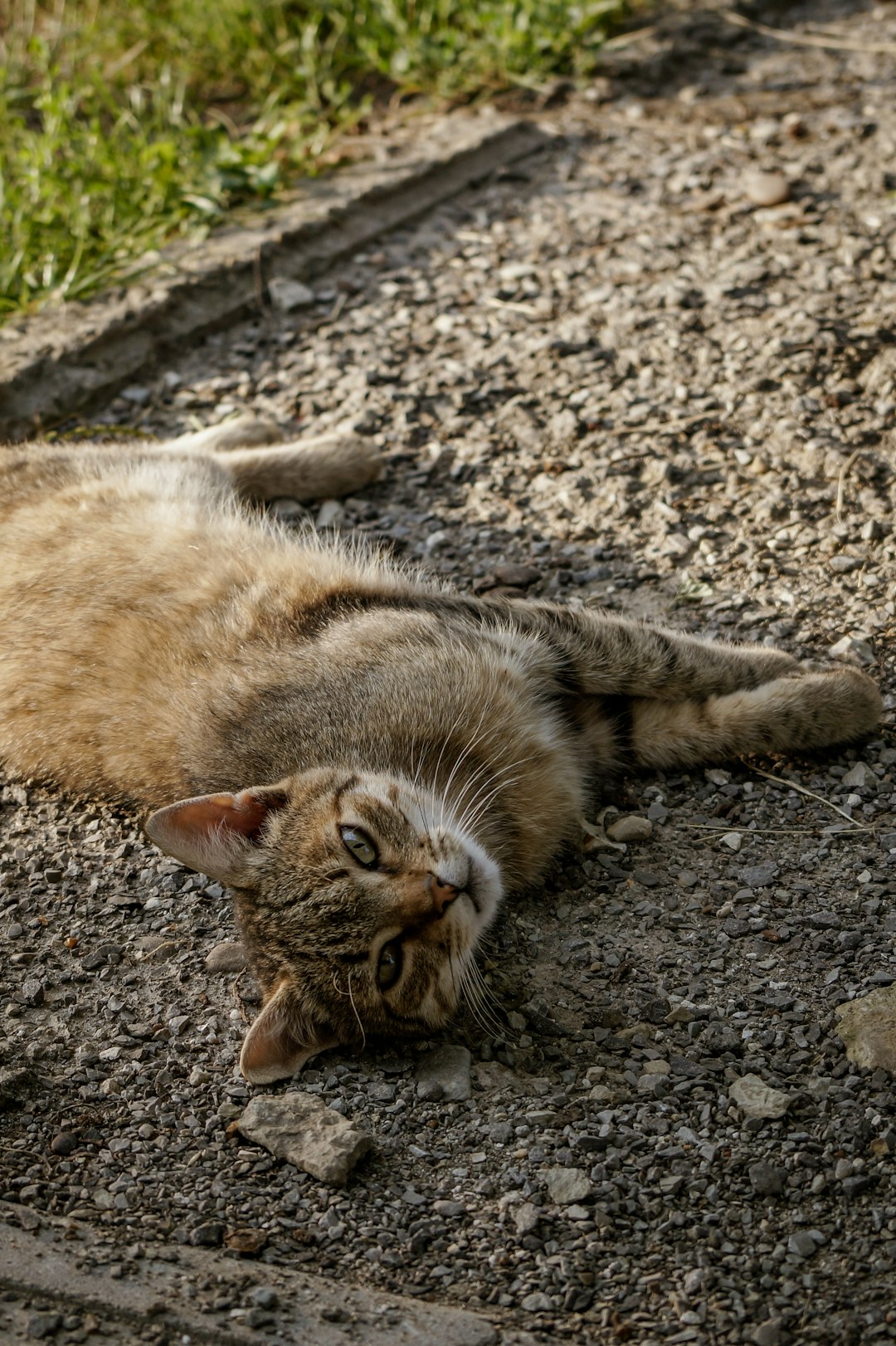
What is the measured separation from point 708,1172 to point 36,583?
A: 268 centimetres

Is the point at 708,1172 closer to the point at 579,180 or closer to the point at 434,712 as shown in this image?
the point at 434,712

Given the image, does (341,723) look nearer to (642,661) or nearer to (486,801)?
(486,801)

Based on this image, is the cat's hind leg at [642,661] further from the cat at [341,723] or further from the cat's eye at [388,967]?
the cat's eye at [388,967]

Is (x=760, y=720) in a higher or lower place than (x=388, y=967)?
higher

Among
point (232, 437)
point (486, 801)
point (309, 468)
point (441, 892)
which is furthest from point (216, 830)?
point (232, 437)

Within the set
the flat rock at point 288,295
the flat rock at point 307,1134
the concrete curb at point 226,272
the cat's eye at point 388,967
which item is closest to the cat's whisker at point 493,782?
the cat's eye at point 388,967

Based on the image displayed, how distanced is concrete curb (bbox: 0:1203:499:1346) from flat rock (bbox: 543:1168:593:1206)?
322 millimetres

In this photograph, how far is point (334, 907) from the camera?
124 inches

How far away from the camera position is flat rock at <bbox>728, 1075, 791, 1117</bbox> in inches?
112

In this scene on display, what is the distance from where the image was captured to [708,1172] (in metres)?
2.76

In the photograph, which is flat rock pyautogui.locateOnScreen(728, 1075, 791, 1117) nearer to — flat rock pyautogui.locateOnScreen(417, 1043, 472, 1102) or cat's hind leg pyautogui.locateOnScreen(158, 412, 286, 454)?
flat rock pyautogui.locateOnScreen(417, 1043, 472, 1102)

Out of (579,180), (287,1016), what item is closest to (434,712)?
(287,1016)

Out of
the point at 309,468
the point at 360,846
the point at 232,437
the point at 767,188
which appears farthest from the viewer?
the point at 767,188

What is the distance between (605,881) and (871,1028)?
86 cm
